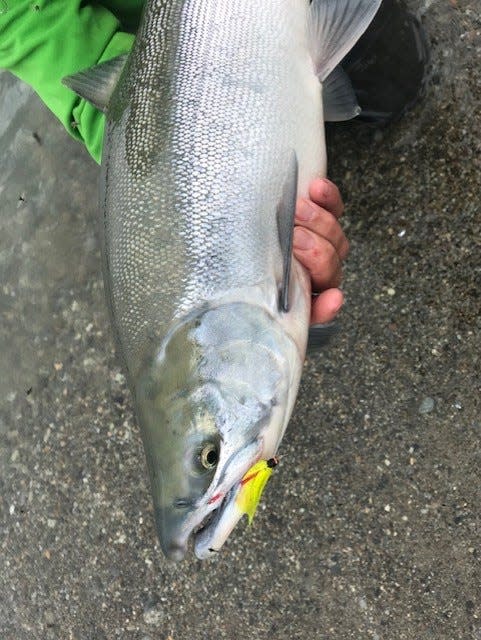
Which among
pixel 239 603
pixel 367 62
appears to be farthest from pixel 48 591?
pixel 367 62

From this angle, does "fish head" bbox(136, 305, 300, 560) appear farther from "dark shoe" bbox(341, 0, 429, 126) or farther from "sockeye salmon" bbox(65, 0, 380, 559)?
"dark shoe" bbox(341, 0, 429, 126)

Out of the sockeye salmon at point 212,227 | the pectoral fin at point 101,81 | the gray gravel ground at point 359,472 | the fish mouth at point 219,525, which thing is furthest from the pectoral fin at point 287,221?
the gray gravel ground at point 359,472

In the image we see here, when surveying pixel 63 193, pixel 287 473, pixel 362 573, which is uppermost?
pixel 63 193

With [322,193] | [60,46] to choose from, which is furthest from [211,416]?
[60,46]

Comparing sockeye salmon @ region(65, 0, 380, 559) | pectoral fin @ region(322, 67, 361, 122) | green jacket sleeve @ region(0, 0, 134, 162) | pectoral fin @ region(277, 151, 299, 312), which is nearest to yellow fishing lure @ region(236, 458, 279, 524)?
sockeye salmon @ region(65, 0, 380, 559)

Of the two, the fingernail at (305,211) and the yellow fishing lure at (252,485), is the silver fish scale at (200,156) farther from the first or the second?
the yellow fishing lure at (252,485)

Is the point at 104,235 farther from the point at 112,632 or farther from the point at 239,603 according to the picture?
the point at 112,632

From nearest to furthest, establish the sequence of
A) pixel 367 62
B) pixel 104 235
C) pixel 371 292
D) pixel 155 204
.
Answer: pixel 155 204
pixel 104 235
pixel 367 62
pixel 371 292

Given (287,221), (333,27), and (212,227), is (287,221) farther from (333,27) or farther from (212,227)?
(333,27)
